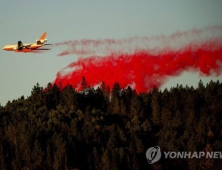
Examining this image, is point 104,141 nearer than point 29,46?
No

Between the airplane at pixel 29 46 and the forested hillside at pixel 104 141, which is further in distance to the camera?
the forested hillside at pixel 104 141

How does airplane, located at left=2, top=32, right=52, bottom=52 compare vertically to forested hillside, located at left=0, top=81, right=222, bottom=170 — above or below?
above

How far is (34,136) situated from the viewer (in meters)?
170

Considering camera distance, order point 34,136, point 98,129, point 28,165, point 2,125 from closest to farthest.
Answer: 1. point 28,165
2. point 34,136
3. point 98,129
4. point 2,125

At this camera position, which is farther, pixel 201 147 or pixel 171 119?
pixel 171 119

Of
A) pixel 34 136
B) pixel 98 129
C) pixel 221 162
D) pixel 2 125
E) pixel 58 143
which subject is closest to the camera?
pixel 221 162

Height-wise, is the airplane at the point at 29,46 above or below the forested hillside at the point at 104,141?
above

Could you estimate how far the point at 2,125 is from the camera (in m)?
199

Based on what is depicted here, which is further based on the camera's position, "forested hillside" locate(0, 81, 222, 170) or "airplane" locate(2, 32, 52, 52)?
"forested hillside" locate(0, 81, 222, 170)

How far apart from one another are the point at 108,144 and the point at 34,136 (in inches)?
904

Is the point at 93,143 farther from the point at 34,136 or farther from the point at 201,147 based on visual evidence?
the point at 201,147

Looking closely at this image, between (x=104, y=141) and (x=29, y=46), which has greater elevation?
(x=29, y=46)

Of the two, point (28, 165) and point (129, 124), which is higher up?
point (129, 124)

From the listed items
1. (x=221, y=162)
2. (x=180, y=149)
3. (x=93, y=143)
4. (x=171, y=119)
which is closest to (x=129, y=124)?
(x=171, y=119)
